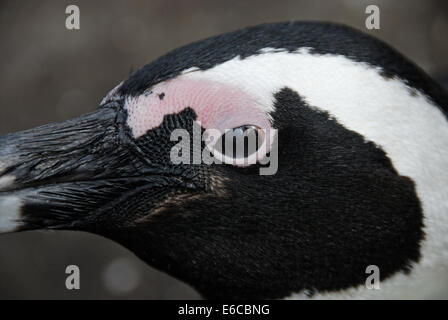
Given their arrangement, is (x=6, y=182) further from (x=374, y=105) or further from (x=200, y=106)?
(x=374, y=105)

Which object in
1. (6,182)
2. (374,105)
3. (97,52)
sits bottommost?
(6,182)

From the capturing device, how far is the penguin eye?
128 centimetres

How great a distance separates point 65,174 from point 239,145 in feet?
1.47

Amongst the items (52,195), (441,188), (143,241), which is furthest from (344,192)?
(52,195)

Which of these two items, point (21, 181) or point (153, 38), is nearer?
point (21, 181)

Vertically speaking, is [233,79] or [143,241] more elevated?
[233,79]

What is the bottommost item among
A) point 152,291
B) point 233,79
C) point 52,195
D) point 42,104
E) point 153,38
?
point 152,291

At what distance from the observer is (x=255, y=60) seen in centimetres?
132

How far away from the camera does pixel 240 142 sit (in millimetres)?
1281

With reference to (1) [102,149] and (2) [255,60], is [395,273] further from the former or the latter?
(1) [102,149]

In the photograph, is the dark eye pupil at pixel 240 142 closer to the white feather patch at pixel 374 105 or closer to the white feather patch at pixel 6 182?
the white feather patch at pixel 374 105

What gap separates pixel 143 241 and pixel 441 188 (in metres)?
0.79

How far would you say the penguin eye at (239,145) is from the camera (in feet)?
4.18

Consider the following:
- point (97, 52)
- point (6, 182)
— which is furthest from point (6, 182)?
point (97, 52)
